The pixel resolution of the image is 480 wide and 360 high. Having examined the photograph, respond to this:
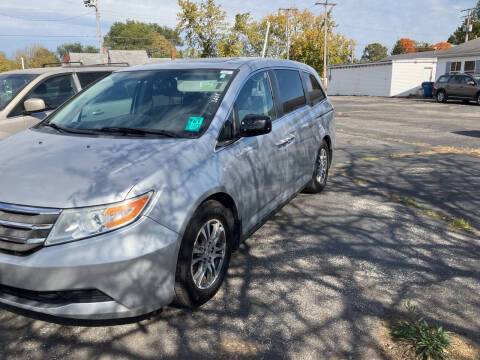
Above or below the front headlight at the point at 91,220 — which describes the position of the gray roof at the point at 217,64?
above

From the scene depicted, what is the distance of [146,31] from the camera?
374ft

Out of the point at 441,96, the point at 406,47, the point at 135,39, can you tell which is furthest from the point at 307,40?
the point at 135,39

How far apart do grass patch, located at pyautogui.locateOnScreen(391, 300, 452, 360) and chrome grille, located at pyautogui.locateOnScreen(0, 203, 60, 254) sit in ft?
7.56

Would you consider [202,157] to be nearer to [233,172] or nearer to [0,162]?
[233,172]

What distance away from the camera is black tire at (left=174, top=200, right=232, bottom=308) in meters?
2.72


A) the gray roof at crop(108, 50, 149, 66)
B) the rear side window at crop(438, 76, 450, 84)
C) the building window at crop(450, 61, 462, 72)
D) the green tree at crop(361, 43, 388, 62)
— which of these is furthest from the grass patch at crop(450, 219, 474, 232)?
the green tree at crop(361, 43, 388, 62)

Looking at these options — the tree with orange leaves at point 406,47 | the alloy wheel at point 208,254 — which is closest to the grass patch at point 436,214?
the alloy wheel at point 208,254

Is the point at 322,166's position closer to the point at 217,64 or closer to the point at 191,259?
the point at 217,64

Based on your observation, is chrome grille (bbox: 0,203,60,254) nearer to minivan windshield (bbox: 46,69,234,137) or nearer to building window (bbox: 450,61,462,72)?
minivan windshield (bbox: 46,69,234,137)

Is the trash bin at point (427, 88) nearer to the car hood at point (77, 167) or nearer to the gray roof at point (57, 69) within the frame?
the gray roof at point (57, 69)

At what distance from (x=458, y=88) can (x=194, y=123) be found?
86.2ft

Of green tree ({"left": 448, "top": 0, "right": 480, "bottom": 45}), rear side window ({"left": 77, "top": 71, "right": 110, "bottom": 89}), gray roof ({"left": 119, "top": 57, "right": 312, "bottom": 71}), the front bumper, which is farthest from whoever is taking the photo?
green tree ({"left": 448, "top": 0, "right": 480, "bottom": 45})

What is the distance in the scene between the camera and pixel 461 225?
461cm

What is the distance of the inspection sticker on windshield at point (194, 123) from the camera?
324 cm
